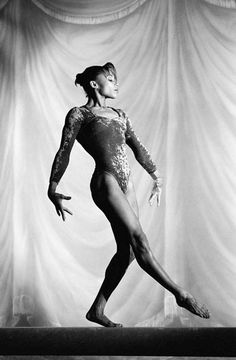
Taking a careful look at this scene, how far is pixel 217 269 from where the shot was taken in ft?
17.4

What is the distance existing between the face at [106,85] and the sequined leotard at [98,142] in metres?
0.16

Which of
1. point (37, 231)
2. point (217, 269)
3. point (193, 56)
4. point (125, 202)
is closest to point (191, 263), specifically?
point (217, 269)

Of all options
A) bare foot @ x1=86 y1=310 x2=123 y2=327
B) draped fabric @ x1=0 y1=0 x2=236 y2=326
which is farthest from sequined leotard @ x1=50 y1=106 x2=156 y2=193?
draped fabric @ x1=0 y1=0 x2=236 y2=326

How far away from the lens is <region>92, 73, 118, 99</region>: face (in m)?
3.24

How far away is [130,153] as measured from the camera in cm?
593

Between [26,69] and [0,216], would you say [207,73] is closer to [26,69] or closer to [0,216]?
[26,69]

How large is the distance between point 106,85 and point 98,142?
15.5 inches

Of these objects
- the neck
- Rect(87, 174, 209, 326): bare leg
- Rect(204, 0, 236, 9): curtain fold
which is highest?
Rect(204, 0, 236, 9): curtain fold

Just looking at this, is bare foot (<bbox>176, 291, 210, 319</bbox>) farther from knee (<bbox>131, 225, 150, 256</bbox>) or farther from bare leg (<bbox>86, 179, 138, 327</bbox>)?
bare leg (<bbox>86, 179, 138, 327</bbox>)

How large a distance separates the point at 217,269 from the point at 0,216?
2422 millimetres

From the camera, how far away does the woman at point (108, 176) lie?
2.87m

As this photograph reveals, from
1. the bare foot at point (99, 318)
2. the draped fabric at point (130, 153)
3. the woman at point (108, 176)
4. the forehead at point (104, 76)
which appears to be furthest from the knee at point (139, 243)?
the draped fabric at point (130, 153)

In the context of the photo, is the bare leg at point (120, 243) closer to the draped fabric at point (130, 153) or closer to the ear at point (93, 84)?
the ear at point (93, 84)

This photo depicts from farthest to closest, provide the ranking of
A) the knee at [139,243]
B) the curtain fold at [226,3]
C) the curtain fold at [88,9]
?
the curtain fold at [88,9]
the curtain fold at [226,3]
the knee at [139,243]
